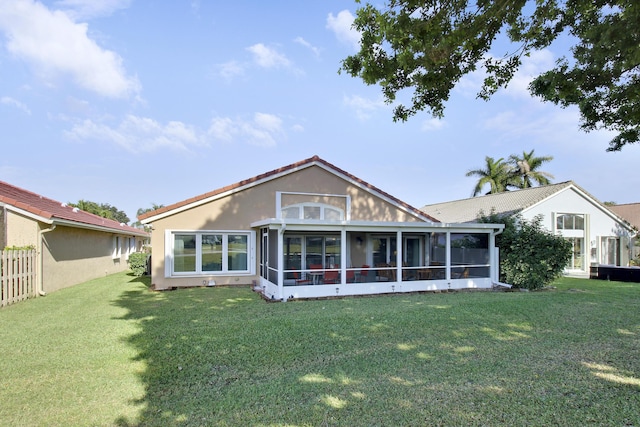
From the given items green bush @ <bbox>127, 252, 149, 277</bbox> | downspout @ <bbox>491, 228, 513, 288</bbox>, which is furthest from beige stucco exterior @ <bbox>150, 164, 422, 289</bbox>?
green bush @ <bbox>127, 252, 149, 277</bbox>

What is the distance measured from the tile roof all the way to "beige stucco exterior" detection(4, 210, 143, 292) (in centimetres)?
2030

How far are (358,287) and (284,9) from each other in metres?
10.1

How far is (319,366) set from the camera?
18.4 feet

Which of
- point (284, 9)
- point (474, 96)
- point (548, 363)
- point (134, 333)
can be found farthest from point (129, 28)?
point (548, 363)

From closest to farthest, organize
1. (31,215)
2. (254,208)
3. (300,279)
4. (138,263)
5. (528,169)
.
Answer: (31,215)
(300,279)
(254,208)
(138,263)
(528,169)

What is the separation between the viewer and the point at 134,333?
7.50 metres

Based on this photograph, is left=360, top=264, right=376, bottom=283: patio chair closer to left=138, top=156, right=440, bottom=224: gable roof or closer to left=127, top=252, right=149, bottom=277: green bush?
left=138, top=156, right=440, bottom=224: gable roof

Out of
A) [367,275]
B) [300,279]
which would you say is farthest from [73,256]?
[367,275]

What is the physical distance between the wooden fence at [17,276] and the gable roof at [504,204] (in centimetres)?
1963

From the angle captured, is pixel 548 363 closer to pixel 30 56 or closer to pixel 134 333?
pixel 134 333

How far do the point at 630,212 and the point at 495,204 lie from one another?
15623mm

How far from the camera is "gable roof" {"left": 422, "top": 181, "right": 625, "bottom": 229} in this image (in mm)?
23422

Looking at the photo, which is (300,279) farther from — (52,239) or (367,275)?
(52,239)

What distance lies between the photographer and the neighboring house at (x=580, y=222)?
2312 centimetres
